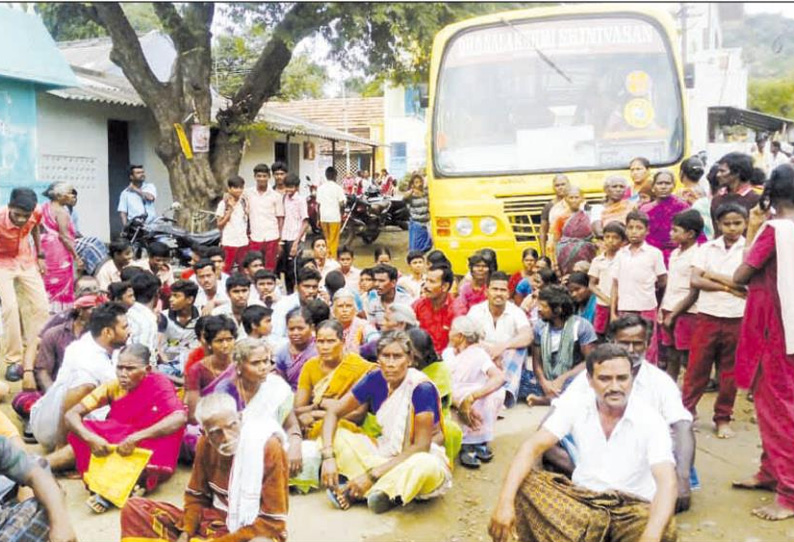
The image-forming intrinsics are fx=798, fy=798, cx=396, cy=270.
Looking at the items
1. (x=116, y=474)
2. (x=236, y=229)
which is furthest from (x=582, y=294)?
(x=236, y=229)

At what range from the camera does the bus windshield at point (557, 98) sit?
281 inches

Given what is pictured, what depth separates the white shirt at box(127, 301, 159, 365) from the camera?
5152 millimetres

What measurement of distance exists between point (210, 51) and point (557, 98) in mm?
6276

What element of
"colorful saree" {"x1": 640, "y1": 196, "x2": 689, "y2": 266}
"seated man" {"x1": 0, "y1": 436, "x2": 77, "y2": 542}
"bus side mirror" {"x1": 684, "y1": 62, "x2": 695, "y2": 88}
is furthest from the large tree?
"seated man" {"x1": 0, "y1": 436, "x2": 77, "y2": 542}

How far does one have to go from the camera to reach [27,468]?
9.39ft

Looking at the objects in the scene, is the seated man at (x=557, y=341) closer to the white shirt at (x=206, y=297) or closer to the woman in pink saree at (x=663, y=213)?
the woman in pink saree at (x=663, y=213)

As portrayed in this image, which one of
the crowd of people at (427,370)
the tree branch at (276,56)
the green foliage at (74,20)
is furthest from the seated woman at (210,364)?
the green foliage at (74,20)

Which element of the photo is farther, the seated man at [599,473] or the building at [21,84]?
the building at [21,84]

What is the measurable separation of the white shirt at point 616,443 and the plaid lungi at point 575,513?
0.06m

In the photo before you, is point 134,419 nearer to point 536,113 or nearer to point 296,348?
point 296,348

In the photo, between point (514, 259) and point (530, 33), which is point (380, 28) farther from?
point (514, 259)

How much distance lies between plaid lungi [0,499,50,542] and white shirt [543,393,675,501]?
1.91 m

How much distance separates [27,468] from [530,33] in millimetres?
5921

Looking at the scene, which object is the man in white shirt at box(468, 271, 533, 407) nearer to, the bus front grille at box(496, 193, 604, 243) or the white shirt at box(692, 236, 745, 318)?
the white shirt at box(692, 236, 745, 318)
